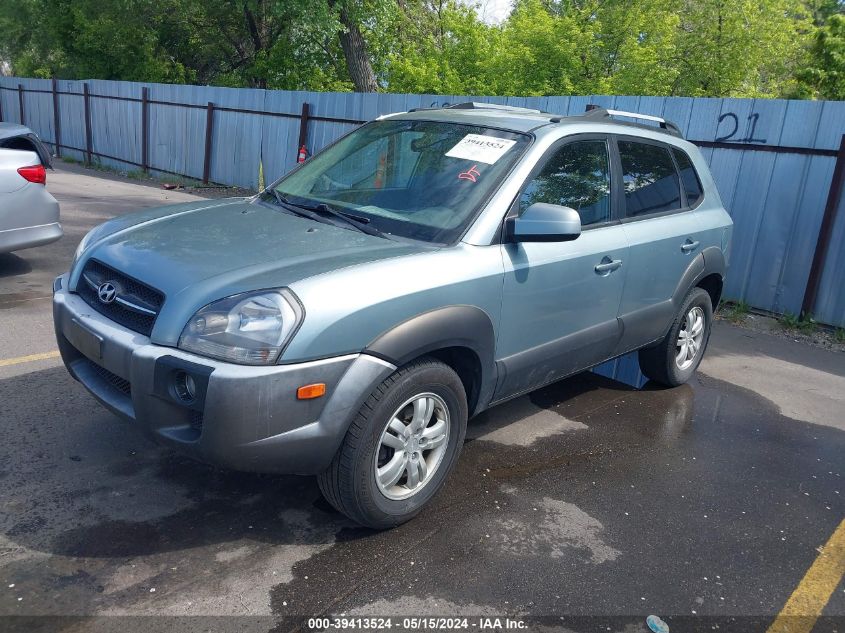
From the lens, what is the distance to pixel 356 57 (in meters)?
19.3

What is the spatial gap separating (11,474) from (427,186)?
2.43 m

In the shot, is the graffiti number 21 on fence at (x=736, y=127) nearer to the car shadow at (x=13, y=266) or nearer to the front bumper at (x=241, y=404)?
the front bumper at (x=241, y=404)

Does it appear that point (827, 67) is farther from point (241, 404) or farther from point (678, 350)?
point (241, 404)

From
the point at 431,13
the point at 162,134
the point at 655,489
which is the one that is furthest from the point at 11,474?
the point at 431,13

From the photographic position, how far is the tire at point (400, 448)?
306cm

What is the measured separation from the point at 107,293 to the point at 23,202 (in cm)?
428

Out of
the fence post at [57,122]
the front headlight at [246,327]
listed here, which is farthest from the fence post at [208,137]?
the front headlight at [246,327]

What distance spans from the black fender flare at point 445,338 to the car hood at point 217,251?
33cm

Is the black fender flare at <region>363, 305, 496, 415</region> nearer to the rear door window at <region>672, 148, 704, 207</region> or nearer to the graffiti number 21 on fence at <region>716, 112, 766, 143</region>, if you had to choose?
the rear door window at <region>672, 148, 704, 207</region>

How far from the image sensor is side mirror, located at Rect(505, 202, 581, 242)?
3502 mm

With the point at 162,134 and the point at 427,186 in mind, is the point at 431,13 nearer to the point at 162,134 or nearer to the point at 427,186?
the point at 162,134

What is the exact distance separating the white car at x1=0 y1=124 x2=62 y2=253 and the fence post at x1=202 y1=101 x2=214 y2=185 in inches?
359

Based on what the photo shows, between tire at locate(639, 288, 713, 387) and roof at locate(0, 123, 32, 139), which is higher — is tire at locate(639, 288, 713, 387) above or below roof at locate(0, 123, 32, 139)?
below

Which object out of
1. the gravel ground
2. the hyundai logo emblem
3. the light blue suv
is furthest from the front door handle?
the gravel ground
